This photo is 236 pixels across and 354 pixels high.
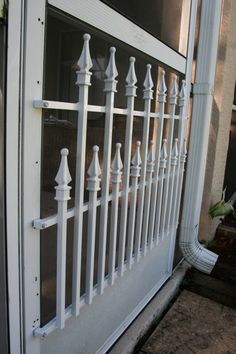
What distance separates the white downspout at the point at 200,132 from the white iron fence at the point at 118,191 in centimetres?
24

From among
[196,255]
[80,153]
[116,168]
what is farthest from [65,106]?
[196,255]

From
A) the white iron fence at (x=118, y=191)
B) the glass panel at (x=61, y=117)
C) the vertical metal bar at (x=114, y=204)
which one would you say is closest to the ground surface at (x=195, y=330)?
the white iron fence at (x=118, y=191)

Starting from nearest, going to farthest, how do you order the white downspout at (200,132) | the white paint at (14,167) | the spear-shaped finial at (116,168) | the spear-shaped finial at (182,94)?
the white paint at (14,167), the spear-shaped finial at (116,168), the spear-shaped finial at (182,94), the white downspout at (200,132)

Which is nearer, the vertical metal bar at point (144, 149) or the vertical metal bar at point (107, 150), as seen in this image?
the vertical metal bar at point (107, 150)

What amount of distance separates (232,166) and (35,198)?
139 inches

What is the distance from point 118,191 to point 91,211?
22 centimetres

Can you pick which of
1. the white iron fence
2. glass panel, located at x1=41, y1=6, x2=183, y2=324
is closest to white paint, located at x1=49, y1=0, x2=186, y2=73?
glass panel, located at x1=41, y1=6, x2=183, y2=324

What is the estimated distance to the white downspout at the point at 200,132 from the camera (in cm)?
236

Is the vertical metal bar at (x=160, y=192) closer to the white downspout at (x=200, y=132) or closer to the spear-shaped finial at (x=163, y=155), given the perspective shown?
the spear-shaped finial at (x=163, y=155)

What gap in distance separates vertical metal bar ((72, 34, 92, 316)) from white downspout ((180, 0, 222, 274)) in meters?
1.48

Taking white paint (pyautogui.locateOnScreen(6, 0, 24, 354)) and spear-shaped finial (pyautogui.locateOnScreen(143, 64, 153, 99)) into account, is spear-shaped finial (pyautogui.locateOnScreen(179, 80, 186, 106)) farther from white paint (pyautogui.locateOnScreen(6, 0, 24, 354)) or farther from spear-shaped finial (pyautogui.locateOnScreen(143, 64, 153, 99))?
white paint (pyautogui.locateOnScreen(6, 0, 24, 354))

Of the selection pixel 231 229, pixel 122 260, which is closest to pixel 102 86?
pixel 122 260

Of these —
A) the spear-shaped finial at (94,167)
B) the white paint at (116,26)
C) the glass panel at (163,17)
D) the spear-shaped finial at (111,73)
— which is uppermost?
the glass panel at (163,17)

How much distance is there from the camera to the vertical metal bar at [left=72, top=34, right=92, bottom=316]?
3.85 feet
